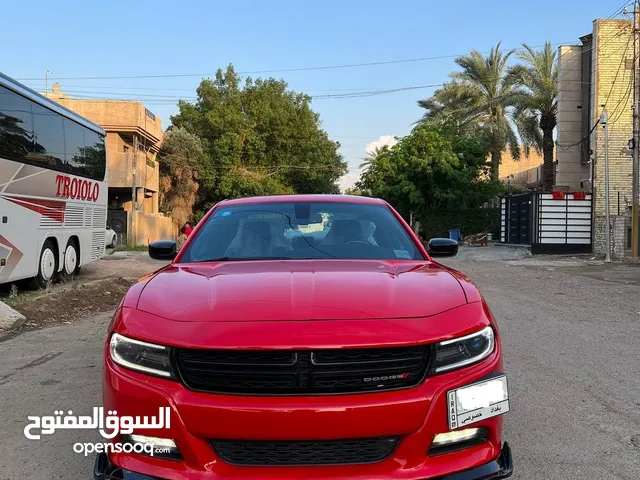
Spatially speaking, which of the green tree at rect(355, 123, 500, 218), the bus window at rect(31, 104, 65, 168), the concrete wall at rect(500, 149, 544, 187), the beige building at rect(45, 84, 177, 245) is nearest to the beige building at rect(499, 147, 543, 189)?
the concrete wall at rect(500, 149, 544, 187)

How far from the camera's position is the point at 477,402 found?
2414mm

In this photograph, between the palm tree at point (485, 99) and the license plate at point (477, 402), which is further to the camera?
the palm tree at point (485, 99)

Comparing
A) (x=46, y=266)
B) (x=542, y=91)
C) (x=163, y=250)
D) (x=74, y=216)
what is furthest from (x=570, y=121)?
(x=163, y=250)

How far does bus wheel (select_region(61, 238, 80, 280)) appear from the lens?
1251 centimetres

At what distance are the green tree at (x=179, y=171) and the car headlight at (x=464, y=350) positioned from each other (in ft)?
138

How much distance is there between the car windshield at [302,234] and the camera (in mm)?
3748

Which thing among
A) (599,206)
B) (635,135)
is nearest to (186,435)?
(635,135)

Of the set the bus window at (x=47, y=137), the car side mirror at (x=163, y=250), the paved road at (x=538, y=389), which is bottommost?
the paved road at (x=538, y=389)

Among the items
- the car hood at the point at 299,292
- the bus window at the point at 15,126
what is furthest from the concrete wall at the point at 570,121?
the car hood at the point at 299,292

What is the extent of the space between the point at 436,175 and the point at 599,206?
37.3 ft

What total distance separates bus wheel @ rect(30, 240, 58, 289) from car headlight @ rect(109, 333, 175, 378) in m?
9.56

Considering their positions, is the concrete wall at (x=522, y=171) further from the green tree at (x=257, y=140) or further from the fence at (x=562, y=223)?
the green tree at (x=257, y=140)

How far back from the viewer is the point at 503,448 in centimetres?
253

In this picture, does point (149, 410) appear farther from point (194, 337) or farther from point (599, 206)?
point (599, 206)
